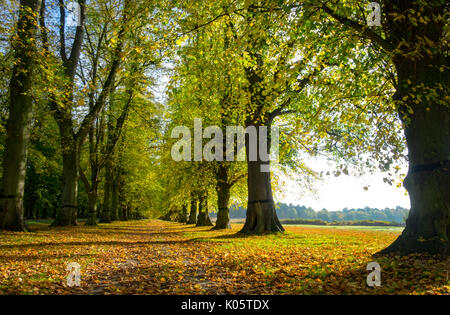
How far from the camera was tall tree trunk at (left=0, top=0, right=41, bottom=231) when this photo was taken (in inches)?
499

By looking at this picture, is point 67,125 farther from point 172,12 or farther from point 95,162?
point 172,12

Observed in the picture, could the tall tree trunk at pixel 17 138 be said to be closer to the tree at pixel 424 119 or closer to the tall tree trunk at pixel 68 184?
the tall tree trunk at pixel 68 184

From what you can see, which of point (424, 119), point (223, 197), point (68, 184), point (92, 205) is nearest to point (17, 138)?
point (68, 184)

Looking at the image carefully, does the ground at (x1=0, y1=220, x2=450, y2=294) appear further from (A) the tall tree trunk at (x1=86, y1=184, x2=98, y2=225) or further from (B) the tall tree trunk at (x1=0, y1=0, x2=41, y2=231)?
(A) the tall tree trunk at (x1=86, y1=184, x2=98, y2=225)

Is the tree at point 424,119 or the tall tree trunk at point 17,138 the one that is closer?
the tree at point 424,119

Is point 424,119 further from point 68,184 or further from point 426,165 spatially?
point 68,184

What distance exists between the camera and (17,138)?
43.2 ft

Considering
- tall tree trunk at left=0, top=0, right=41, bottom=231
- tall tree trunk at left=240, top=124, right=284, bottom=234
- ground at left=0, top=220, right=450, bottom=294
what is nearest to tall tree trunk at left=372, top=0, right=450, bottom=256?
ground at left=0, top=220, right=450, bottom=294

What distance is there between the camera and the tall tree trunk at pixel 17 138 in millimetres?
12680

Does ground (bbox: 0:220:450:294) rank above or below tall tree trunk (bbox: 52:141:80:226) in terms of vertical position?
below

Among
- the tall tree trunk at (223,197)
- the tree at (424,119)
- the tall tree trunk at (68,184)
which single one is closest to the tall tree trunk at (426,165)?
the tree at (424,119)

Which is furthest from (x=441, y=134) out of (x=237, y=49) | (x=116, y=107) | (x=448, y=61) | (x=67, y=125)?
(x=116, y=107)

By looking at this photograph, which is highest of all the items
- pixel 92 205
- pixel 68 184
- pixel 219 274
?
pixel 68 184
